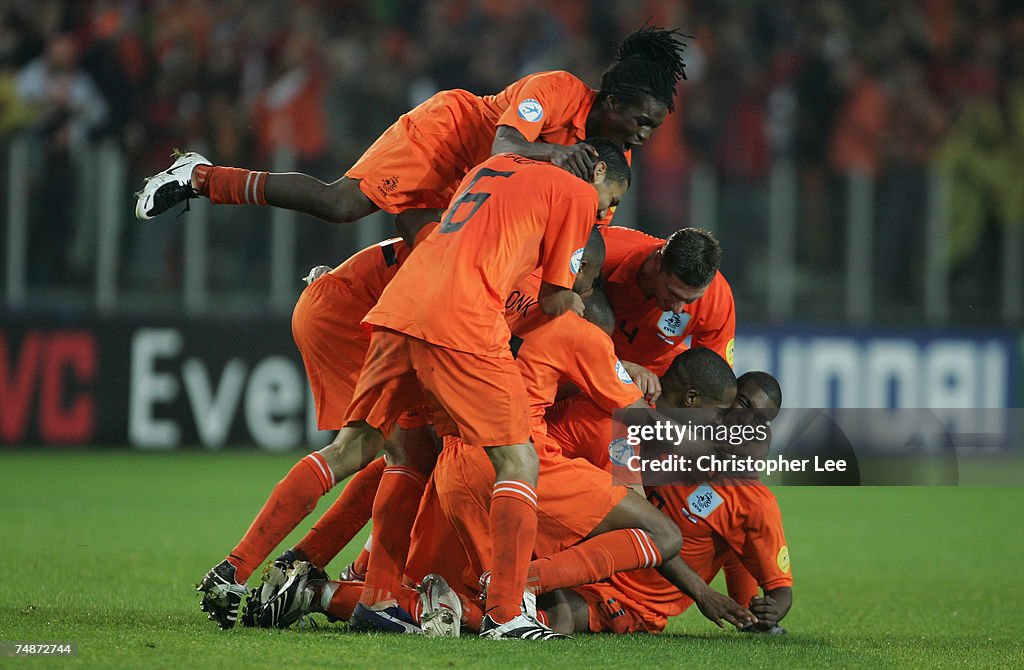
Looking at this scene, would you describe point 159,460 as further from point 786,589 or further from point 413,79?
point 786,589

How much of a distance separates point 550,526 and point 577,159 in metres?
1.31

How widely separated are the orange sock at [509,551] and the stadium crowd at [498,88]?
22.2 ft

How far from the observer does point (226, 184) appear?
5.33 meters

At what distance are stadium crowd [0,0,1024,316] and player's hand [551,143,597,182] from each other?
237 inches

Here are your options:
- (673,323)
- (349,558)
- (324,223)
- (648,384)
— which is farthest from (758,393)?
(324,223)

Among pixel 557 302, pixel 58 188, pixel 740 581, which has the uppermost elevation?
pixel 58 188

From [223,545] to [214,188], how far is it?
8.26ft

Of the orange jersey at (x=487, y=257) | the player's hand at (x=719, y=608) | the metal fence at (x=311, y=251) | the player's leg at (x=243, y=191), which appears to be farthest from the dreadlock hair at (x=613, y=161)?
the metal fence at (x=311, y=251)

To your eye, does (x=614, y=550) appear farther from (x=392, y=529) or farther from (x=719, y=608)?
(x=392, y=529)

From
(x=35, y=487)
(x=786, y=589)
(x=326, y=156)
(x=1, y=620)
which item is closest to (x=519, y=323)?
(x=786, y=589)

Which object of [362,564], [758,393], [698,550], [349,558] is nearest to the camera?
[698,550]

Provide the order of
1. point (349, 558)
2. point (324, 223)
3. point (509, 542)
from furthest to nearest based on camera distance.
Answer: point (324, 223) → point (349, 558) → point (509, 542)

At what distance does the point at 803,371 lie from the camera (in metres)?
11.9

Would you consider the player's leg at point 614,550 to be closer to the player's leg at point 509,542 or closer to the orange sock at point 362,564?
the player's leg at point 509,542
